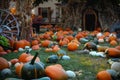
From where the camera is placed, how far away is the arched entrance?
53.3 ft

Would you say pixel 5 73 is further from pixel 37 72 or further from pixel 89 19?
pixel 89 19

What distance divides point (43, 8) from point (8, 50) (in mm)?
17968

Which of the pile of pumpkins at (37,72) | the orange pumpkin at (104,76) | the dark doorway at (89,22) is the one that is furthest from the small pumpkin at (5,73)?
the dark doorway at (89,22)

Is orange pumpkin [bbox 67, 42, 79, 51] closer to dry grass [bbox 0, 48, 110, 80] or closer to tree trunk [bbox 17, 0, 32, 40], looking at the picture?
dry grass [bbox 0, 48, 110, 80]

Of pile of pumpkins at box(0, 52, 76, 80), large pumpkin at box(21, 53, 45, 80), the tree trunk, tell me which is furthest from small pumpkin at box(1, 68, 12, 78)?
the tree trunk

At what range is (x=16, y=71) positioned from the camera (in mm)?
5168

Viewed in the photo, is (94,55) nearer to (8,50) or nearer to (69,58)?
(69,58)

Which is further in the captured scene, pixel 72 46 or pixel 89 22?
pixel 89 22

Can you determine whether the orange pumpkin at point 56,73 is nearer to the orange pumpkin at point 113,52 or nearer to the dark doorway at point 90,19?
the orange pumpkin at point 113,52

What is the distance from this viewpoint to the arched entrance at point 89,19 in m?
16.2

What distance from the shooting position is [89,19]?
16.5 meters

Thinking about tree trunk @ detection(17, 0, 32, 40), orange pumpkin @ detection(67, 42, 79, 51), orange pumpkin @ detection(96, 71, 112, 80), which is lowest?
orange pumpkin @ detection(67, 42, 79, 51)

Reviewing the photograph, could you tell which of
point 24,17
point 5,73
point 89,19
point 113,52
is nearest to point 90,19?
point 89,19

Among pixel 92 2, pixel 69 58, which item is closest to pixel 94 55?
pixel 69 58
